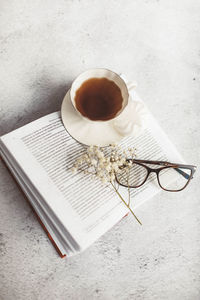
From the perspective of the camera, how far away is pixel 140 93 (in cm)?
94

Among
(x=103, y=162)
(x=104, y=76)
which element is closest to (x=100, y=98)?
(x=104, y=76)

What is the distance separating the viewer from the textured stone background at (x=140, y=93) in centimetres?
81

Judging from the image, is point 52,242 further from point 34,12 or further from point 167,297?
point 34,12

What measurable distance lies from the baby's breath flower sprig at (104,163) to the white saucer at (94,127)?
26 mm

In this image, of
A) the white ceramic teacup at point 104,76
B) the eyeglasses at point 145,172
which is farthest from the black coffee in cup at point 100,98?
the eyeglasses at point 145,172

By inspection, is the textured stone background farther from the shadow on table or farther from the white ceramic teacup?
the white ceramic teacup

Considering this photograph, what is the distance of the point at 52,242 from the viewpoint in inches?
31.7

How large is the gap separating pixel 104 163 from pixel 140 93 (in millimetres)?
360

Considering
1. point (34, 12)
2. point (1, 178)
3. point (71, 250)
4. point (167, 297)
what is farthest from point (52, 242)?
point (34, 12)

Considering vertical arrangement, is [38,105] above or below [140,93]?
above

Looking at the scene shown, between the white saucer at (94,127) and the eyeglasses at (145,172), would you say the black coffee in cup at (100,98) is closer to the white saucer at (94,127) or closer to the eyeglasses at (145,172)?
the white saucer at (94,127)

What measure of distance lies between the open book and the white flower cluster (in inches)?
1.0

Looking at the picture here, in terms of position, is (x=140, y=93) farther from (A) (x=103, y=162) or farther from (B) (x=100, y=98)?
(A) (x=103, y=162)

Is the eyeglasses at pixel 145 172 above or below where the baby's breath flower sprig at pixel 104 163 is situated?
below
